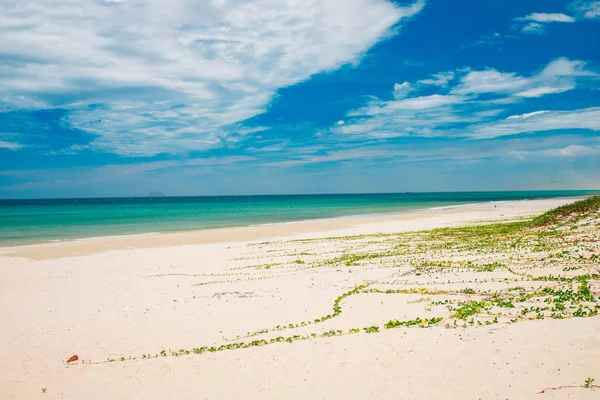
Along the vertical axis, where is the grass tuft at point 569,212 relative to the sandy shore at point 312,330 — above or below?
above

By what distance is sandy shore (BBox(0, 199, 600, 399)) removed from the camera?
26.5 ft

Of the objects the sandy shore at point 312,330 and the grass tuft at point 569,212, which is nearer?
the sandy shore at point 312,330

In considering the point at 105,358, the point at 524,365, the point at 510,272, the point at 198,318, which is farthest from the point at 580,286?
the point at 105,358

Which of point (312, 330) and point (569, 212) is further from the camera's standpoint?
point (569, 212)

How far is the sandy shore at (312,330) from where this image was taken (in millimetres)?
8070

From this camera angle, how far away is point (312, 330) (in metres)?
11.1

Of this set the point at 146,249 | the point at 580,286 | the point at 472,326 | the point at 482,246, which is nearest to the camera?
the point at 472,326

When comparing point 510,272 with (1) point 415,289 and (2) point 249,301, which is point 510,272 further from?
(2) point 249,301

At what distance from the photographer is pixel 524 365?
7941 millimetres

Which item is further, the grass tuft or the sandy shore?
the grass tuft

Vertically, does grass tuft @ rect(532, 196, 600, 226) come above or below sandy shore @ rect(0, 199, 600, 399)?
above

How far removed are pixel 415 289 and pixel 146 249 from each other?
24.2m

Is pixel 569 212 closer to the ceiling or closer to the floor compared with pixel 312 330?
closer to the ceiling

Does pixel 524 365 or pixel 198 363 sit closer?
pixel 524 365
